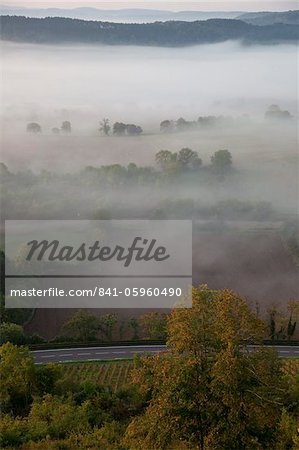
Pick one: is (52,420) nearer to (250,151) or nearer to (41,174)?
(41,174)

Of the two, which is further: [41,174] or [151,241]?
[41,174]

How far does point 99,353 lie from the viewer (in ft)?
26.8

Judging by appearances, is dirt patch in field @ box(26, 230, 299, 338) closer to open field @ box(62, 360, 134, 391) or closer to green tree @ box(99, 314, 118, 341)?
green tree @ box(99, 314, 118, 341)

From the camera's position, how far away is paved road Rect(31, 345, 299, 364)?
7938mm

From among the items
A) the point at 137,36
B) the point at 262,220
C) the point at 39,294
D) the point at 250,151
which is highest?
the point at 137,36

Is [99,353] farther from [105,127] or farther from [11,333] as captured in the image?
[105,127]

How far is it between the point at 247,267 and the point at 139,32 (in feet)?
21.8

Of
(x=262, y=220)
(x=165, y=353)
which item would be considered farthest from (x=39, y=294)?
(x=262, y=220)

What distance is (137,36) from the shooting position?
14.0m

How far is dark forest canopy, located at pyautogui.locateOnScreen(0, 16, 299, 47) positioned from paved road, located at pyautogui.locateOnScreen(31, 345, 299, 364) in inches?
315

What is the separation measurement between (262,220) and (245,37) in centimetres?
499

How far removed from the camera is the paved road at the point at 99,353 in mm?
7938

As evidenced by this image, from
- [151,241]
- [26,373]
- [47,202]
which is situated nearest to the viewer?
[26,373]

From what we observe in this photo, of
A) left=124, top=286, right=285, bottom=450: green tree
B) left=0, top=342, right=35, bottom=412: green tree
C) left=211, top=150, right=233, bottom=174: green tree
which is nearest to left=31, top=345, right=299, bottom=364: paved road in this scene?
left=0, top=342, right=35, bottom=412: green tree
